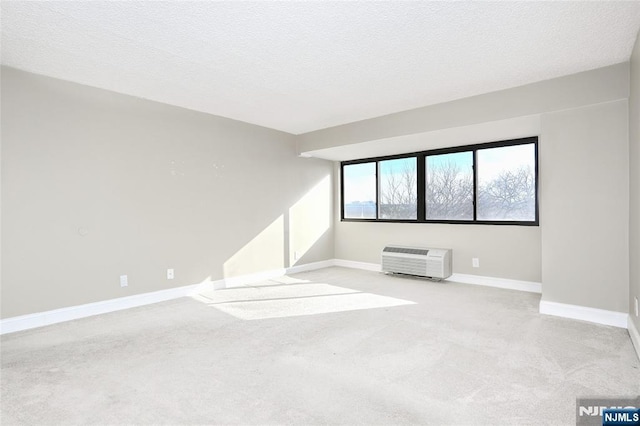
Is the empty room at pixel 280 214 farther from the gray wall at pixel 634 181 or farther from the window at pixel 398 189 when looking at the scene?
the window at pixel 398 189

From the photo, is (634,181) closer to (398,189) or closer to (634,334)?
(634,334)

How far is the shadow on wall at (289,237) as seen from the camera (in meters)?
4.98

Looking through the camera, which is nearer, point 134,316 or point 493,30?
point 493,30

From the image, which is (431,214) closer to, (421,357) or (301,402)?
(421,357)

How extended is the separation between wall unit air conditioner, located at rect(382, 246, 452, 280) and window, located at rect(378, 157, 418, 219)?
640 millimetres

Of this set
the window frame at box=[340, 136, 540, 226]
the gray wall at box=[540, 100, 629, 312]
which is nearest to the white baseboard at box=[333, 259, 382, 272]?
the window frame at box=[340, 136, 540, 226]

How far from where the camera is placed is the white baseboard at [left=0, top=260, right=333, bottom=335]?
3076mm

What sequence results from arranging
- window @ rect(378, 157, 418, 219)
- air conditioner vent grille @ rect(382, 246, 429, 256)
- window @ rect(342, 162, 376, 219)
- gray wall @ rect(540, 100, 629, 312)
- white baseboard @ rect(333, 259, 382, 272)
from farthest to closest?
window @ rect(342, 162, 376, 219) → white baseboard @ rect(333, 259, 382, 272) → window @ rect(378, 157, 418, 219) → air conditioner vent grille @ rect(382, 246, 429, 256) → gray wall @ rect(540, 100, 629, 312)

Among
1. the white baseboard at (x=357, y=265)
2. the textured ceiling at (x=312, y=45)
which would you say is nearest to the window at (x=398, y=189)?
the white baseboard at (x=357, y=265)

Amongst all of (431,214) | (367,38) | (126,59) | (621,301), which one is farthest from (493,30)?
(431,214)

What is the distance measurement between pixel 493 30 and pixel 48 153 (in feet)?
12.9

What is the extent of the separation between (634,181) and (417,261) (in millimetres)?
2780

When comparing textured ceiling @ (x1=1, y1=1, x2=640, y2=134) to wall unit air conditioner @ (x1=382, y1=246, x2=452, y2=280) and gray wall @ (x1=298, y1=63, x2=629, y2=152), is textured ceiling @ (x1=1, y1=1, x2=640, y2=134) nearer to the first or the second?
gray wall @ (x1=298, y1=63, x2=629, y2=152)

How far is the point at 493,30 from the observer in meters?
2.44
